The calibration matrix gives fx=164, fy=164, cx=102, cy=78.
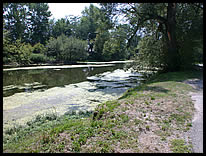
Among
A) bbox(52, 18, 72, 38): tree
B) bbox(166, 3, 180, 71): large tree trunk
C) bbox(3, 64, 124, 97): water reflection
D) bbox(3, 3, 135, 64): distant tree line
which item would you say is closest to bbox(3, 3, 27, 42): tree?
bbox(3, 3, 135, 64): distant tree line

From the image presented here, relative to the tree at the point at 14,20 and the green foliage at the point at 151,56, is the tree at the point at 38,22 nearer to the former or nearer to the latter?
the tree at the point at 14,20

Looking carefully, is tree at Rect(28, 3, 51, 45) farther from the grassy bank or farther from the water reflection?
the grassy bank

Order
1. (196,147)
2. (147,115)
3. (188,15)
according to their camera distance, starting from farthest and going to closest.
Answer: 1. (188,15)
2. (147,115)
3. (196,147)

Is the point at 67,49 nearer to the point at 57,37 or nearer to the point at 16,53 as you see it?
the point at 57,37

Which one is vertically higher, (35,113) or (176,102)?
(176,102)

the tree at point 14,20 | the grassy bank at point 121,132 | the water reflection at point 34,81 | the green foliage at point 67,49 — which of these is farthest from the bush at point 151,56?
the tree at point 14,20

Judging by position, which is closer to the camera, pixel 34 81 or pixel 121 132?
pixel 121 132

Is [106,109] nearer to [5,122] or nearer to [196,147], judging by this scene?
[196,147]

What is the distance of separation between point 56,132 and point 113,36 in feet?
45.2

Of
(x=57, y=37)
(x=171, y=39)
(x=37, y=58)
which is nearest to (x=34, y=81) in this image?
(x=171, y=39)


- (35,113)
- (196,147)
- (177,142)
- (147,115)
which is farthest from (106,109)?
(35,113)

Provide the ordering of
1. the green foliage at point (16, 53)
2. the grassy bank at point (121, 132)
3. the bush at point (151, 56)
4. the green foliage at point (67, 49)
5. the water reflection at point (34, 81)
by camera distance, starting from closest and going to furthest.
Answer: the grassy bank at point (121, 132) < the water reflection at point (34, 81) < the green foliage at point (16, 53) < the bush at point (151, 56) < the green foliage at point (67, 49)

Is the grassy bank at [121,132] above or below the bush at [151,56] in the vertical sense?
below

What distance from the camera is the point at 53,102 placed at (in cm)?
761
